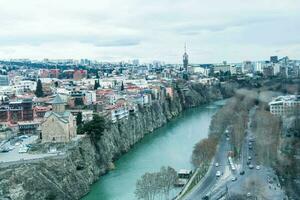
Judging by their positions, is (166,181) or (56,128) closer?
(166,181)

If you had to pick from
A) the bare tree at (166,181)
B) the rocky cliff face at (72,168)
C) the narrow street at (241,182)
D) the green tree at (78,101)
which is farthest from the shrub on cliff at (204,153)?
the green tree at (78,101)

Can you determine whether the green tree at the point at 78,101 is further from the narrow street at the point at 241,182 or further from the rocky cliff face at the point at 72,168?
the narrow street at the point at 241,182

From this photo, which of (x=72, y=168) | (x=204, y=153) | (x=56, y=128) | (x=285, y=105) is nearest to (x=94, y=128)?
(x=56, y=128)

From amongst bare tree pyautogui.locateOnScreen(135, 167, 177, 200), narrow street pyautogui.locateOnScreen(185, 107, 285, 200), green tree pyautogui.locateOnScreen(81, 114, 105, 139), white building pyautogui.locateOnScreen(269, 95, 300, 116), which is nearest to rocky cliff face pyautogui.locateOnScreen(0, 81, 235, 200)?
green tree pyautogui.locateOnScreen(81, 114, 105, 139)

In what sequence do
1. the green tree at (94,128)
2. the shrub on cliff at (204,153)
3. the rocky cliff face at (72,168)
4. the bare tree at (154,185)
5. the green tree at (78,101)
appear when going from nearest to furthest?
the bare tree at (154,185)
the rocky cliff face at (72,168)
the shrub on cliff at (204,153)
the green tree at (94,128)
the green tree at (78,101)

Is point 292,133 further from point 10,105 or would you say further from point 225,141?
point 10,105

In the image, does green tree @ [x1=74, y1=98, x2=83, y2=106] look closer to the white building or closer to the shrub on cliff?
the white building

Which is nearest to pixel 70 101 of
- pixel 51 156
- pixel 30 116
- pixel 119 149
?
pixel 30 116

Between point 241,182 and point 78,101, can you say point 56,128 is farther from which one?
point 78,101
